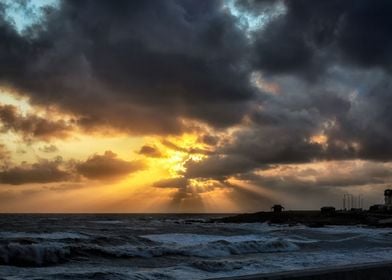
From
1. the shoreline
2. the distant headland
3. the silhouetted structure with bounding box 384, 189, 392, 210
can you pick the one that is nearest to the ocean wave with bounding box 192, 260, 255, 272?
the shoreline

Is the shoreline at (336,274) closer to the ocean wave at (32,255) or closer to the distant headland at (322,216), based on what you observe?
the ocean wave at (32,255)

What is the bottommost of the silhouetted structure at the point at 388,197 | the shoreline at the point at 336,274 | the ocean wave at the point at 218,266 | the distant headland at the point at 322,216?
the ocean wave at the point at 218,266

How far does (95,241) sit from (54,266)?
11.1 meters

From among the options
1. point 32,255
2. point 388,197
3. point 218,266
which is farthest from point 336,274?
point 388,197

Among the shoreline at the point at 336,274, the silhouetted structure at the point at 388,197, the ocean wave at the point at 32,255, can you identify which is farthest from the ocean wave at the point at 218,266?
the silhouetted structure at the point at 388,197

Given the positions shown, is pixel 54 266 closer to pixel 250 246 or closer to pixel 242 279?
pixel 250 246

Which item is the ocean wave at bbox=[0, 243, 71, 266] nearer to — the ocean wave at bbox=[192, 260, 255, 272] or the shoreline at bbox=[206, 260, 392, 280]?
the ocean wave at bbox=[192, 260, 255, 272]

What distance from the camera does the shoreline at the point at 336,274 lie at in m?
5.91

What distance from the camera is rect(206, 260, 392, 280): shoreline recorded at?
19.4 feet

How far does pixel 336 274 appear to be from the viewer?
261 inches

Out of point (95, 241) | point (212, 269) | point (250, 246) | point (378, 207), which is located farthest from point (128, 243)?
point (378, 207)

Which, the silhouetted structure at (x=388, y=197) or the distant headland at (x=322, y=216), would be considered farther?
the silhouetted structure at (x=388, y=197)

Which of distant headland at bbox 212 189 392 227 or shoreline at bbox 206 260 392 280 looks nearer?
shoreline at bbox 206 260 392 280

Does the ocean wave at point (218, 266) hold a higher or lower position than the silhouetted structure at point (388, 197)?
lower
